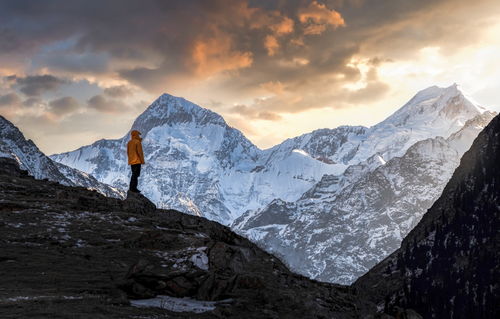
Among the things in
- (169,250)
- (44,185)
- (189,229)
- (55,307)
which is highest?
(44,185)

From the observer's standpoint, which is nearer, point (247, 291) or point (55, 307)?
point (55, 307)

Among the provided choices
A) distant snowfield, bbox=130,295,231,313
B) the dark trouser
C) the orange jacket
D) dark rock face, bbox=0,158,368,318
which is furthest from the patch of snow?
the dark trouser

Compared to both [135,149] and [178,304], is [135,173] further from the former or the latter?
[178,304]

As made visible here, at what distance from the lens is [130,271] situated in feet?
78.7

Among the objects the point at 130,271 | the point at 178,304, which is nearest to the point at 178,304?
the point at 178,304

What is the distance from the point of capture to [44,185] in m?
46.8

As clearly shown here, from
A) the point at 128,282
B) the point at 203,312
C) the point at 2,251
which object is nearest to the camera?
the point at 203,312

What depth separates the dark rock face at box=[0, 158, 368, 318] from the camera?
2141 cm

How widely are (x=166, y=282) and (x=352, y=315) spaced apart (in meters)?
7.42

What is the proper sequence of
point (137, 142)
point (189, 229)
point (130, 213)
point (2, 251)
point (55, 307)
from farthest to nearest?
point (137, 142), point (130, 213), point (189, 229), point (2, 251), point (55, 307)

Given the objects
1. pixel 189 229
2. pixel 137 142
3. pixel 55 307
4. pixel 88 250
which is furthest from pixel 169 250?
pixel 137 142

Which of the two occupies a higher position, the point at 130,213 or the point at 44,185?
the point at 44,185

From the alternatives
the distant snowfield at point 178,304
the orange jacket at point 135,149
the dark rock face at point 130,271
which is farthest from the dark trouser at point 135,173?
the distant snowfield at point 178,304

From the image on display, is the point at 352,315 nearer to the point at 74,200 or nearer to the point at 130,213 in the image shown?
→ the point at 130,213
